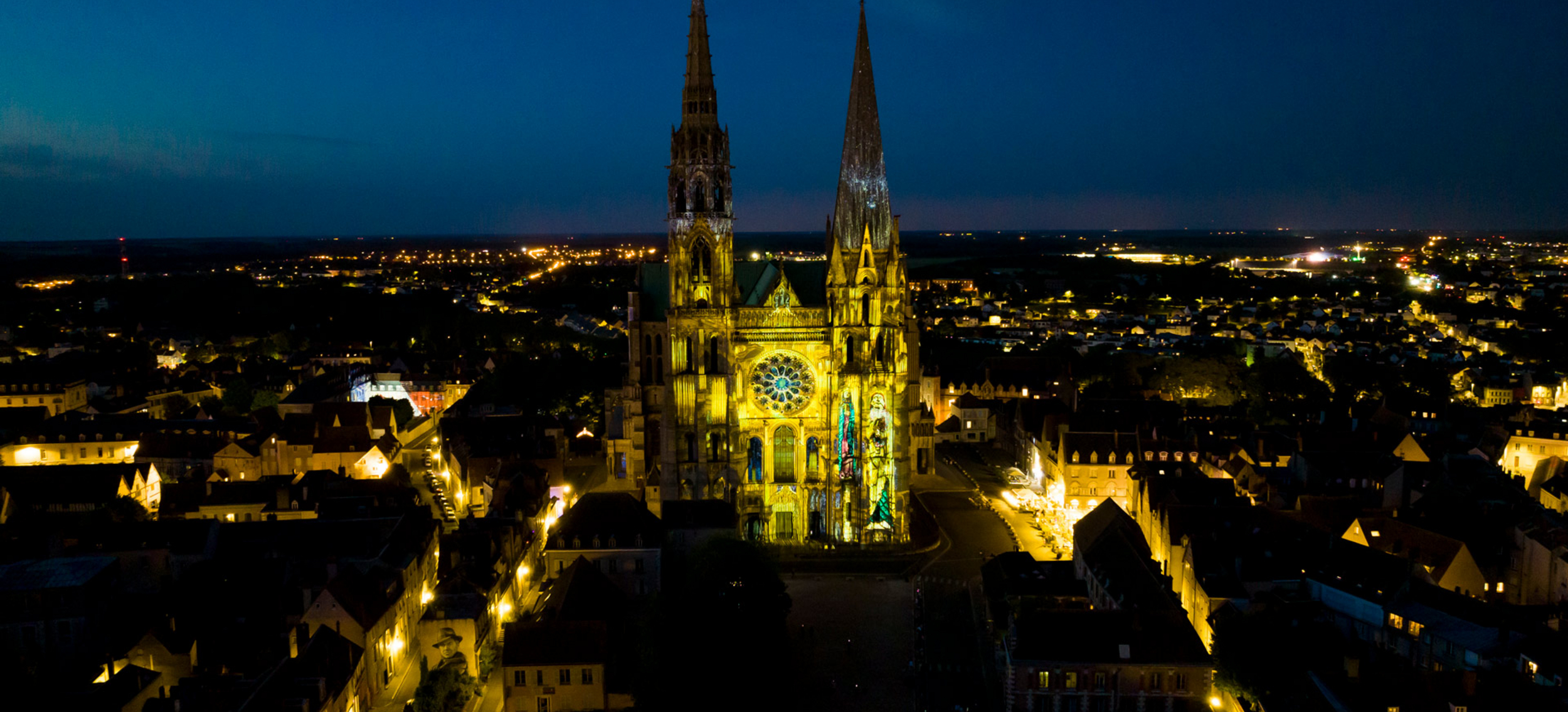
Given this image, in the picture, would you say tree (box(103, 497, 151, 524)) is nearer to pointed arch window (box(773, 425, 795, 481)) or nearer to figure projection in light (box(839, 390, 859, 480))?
pointed arch window (box(773, 425, 795, 481))

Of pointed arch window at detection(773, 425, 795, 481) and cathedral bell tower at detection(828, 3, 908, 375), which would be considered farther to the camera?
pointed arch window at detection(773, 425, 795, 481)

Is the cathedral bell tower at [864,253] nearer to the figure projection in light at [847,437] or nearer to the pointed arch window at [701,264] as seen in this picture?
the figure projection in light at [847,437]

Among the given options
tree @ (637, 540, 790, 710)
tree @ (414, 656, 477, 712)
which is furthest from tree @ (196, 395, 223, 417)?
tree @ (637, 540, 790, 710)

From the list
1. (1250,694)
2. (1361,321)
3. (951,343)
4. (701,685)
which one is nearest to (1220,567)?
(1250,694)

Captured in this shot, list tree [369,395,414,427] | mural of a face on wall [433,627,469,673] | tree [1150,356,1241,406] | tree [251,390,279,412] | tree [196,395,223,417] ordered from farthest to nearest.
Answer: tree [1150,356,1241,406]
tree [251,390,279,412]
tree [196,395,223,417]
tree [369,395,414,427]
mural of a face on wall [433,627,469,673]

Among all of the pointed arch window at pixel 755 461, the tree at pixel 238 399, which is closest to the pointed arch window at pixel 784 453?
the pointed arch window at pixel 755 461

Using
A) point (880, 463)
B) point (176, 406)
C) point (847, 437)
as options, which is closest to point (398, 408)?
point (176, 406)

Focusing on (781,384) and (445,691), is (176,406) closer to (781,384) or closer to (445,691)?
(781,384)
